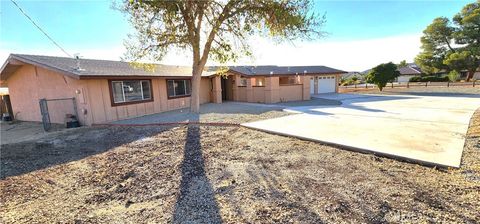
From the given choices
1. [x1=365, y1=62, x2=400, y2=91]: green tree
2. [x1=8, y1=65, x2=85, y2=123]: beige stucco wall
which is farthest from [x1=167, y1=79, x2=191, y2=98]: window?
[x1=365, y1=62, x2=400, y2=91]: green tree

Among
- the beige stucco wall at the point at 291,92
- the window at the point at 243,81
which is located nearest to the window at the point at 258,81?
the window at the point at 243,81

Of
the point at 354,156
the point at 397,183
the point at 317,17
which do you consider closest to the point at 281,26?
the point at 317,17

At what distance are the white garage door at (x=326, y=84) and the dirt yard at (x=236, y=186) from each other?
56.1 feet

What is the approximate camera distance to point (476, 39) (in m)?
33.8

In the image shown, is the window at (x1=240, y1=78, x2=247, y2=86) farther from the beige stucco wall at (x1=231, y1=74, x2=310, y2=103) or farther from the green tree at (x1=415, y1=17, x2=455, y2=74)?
the green tree at (x1=415, y1=17, x2=455, y2=74)

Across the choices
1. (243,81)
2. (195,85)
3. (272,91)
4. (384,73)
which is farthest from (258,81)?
(384,73)

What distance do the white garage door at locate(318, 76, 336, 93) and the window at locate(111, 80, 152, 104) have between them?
54.1 ft

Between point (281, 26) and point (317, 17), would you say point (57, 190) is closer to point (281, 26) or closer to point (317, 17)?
point (281, 26)

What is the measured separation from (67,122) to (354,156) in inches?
459

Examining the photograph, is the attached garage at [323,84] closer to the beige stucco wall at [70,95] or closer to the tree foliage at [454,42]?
the beige stucco wall at [70,95]

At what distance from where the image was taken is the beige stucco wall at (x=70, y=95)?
1041 centimetres

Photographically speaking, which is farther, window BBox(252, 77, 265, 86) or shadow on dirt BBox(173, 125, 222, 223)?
window BBox(252, 77, 265, 86)

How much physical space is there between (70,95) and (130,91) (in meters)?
2.59

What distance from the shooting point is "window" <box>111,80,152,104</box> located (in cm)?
1141
